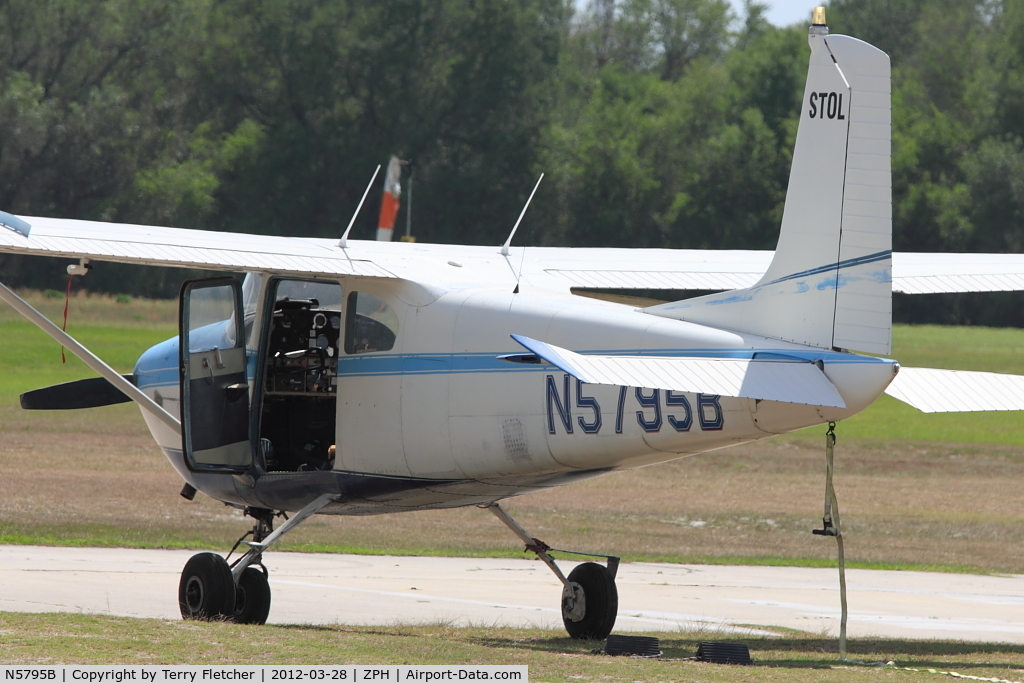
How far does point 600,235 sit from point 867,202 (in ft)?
215

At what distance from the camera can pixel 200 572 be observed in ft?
34.2

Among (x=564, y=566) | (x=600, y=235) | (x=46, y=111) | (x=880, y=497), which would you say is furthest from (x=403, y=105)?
(x=564, y=566)

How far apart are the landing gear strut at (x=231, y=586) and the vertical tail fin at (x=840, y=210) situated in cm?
405

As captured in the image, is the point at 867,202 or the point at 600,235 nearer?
the point at 867,202

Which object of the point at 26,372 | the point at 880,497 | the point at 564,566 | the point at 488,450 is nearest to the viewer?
the point at 488,450

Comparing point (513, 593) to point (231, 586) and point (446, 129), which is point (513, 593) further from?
point (446, 129)

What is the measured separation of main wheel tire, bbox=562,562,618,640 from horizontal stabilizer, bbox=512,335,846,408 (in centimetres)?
334

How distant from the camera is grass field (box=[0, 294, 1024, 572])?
17.3 metres

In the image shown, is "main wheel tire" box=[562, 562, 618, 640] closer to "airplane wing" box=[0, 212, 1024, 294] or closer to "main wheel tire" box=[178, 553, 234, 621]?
"airplane wing" box=[0, 212, 1024, 294]

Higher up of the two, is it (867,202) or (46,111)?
(46,111)

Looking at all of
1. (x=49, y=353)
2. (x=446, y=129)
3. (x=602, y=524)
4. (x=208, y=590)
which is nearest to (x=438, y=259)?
(x=208, y=590)

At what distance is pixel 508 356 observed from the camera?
9.17 m

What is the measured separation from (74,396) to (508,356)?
191 inches

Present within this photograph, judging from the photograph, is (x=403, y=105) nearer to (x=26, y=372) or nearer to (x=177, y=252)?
(x=26, y=372)
